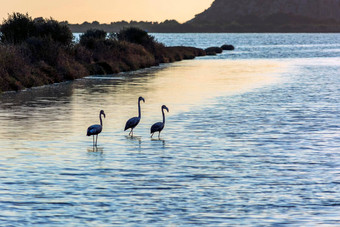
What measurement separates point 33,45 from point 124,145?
105 ft

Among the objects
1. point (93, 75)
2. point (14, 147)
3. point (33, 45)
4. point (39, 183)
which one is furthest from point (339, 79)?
point (39, 183)

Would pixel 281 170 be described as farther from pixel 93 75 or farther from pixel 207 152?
pixel 93 75

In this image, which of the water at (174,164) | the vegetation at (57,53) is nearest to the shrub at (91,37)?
the vegetation at (57,53)

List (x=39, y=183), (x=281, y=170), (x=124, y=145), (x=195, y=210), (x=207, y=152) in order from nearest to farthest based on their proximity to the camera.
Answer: (x=195, y=210) → (x=39, y=183) → (x=281, y=170) → (x=207, y=152) → (x=124, y=145)

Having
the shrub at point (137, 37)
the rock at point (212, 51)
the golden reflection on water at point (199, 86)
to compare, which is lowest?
the golden reflection on water at point (199, 86)

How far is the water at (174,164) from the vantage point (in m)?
11.8

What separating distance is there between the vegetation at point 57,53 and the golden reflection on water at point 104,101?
Result: 1.73 m

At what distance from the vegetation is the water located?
9468 mm

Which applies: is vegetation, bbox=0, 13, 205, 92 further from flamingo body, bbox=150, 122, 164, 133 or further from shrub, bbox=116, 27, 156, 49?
flamingo body, bbox=150, 122, 164, 133

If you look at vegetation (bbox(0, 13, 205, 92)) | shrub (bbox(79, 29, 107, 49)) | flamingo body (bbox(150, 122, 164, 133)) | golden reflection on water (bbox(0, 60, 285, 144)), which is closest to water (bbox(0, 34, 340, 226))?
golden reflection on water (bbox(0, 60, 285, 144))

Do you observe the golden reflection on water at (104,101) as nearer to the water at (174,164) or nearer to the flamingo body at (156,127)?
the water at (174,164)

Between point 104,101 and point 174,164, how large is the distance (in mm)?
17317

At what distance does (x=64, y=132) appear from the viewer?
2227 centimetres

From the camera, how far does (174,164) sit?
16641mm
